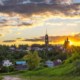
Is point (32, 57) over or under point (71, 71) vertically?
under

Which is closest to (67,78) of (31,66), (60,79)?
(60,79)

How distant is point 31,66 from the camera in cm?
2164

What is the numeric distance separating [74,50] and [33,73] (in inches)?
92.9

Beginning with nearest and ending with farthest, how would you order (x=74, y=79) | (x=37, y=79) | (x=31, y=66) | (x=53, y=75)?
(x=74, y=79), (x=37, y=79), (x=53, y=75), (x=31, y=66)

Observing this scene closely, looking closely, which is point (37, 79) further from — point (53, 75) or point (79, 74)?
point (79, 74)

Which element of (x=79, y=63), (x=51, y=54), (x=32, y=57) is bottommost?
(x=51, y=54)

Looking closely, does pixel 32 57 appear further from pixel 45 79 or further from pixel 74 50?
pixel 45 79

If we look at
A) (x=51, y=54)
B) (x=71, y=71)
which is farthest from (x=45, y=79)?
(x=51, y=54)

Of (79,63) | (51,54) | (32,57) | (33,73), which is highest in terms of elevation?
(79,63)

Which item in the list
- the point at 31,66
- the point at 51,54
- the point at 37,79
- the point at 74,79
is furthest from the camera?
the point at 51,54

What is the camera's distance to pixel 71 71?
547 cm

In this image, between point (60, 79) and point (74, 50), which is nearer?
point (60, 79)

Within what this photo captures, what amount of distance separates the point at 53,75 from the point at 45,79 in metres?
0.60

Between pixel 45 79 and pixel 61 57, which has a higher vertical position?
pixel 45 79
